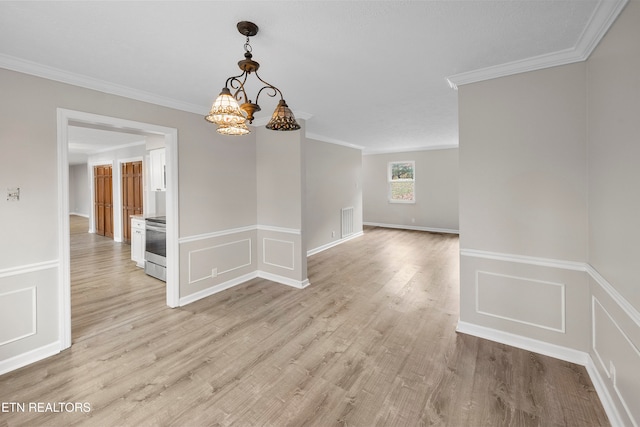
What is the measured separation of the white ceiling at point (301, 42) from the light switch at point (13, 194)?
100 cm

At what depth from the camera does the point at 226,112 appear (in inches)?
63.2

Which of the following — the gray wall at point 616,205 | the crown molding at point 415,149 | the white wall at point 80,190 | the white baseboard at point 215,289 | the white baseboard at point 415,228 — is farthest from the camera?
the white wall at point 80,190

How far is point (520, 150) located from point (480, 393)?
6.55 ft

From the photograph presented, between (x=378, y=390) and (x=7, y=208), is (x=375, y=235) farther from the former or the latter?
(x=7, y=208)

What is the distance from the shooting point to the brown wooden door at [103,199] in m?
7.61

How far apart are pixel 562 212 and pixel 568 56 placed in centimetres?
124

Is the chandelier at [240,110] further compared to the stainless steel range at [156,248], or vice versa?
the stainless steel range at [156,248]

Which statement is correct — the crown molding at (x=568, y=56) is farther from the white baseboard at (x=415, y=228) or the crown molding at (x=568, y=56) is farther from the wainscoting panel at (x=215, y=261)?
the white baseboard at (x=415, y=228)

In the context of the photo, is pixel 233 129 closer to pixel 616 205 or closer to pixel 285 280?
pixel 616 205

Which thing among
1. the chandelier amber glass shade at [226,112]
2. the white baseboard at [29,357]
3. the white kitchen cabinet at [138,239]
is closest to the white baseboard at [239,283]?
the white baseboard at [29,357]

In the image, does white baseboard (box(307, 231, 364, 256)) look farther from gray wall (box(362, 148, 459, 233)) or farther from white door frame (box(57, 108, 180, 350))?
white door frame (box(57, 108, 180, 350))

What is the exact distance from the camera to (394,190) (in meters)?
8.96

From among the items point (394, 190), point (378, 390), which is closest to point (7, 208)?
point (378, 390)

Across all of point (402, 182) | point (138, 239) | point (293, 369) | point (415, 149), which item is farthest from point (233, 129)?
point (402, 182)
